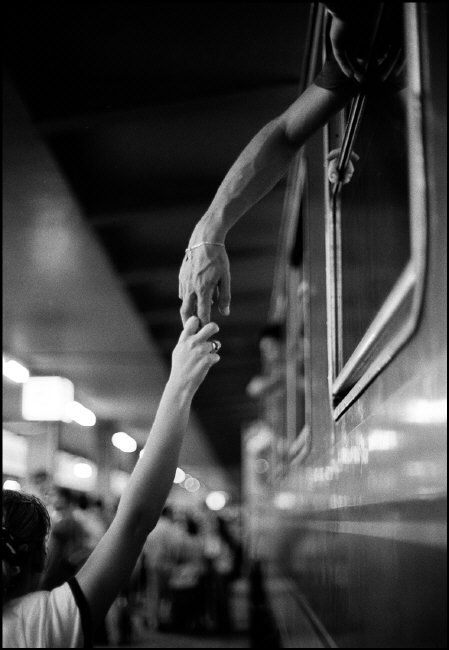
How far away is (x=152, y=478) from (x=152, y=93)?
3069mm

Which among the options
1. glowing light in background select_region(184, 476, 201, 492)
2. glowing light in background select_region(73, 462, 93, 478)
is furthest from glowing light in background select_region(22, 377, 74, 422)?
glowing light in background select_region(184, 476, 201, 492)

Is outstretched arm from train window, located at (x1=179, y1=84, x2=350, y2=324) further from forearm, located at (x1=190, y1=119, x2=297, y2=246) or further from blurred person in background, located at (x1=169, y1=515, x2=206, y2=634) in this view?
blurred person in background, located at (x1=169, y1=515, x2=206, y2=634)

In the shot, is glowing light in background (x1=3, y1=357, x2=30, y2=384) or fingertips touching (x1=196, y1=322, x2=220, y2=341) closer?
fingertips touching (x1=196, y1=322, x2=220, y2=341)

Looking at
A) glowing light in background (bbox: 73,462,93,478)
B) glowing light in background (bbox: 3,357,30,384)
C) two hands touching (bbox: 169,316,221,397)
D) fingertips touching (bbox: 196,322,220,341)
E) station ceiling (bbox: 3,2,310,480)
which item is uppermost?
station ceiling (bbox: 3,2,310,480)

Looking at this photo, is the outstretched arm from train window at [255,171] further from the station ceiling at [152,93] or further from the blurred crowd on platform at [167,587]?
the blurred crowd on platform at [167,587]

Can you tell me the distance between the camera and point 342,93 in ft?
4.43

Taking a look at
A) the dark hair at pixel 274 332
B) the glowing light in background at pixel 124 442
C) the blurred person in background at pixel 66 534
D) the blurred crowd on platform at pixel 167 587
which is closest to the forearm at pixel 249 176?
the blurred person in background at pixel 66 534

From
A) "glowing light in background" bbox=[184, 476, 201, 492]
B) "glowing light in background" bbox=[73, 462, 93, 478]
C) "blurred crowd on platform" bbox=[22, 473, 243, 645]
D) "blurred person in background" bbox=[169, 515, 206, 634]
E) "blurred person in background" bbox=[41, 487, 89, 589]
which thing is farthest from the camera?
"glowing light in background" bbox=[184, 476, 201, 492]

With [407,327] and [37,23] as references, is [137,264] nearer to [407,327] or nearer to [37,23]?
[37,23]

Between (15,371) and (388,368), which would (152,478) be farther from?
(15,371)

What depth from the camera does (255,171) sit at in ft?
4.45

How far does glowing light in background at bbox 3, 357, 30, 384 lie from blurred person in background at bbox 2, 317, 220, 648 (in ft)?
31.1

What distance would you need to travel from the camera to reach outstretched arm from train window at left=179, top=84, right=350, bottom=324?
51.8 inches

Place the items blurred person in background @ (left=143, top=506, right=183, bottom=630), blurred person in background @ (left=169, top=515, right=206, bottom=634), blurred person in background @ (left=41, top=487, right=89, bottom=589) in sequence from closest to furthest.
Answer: blurred person in background @ (left=41, top=487, right=89, bottom=589) → blurred person in background @ (left=143, top=506, right=183, bottom=630) → blurred person in background @ (left=169, top=515, right=206, bottom=634)
